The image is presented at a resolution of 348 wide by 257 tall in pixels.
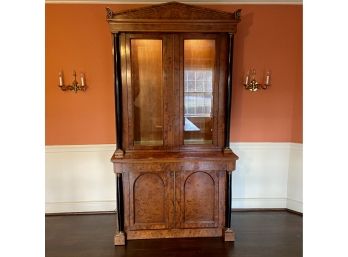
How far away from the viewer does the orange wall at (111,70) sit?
11.0 ft

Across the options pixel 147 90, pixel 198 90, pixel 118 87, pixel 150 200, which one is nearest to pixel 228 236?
pixel 150 200

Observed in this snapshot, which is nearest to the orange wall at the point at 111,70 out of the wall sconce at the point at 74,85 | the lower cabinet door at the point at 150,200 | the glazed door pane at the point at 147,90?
the wall sconce at the point at 74,85

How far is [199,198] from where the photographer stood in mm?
2910

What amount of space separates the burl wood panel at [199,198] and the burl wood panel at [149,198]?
25cm

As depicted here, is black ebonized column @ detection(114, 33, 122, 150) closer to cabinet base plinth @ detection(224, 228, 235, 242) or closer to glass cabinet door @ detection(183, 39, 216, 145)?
glass cabinet door @ detection(183, 39, 216, 145)

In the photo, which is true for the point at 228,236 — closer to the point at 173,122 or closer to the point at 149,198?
the point at 149,198

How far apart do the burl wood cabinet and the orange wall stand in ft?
2.06

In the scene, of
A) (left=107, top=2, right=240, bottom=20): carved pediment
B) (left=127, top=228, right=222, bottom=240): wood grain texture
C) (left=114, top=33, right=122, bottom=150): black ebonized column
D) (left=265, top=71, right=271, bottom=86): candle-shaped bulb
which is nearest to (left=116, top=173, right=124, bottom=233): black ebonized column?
(left=127, top=228, right=222, bottom=240): wood grain texture

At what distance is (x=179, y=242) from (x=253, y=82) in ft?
6.49

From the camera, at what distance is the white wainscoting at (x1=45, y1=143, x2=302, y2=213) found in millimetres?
3510

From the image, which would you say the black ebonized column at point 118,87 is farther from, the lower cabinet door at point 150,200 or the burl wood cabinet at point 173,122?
the lower cabinet door at point 150,200

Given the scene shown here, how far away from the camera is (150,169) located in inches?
110
